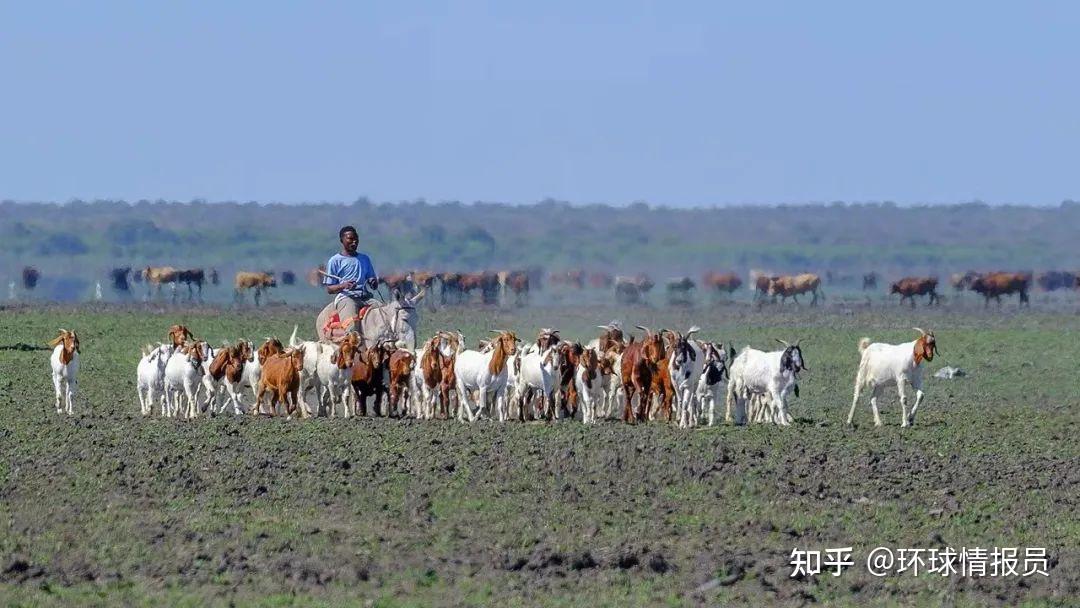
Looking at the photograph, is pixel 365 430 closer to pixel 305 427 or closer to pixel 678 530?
pixel 305 427

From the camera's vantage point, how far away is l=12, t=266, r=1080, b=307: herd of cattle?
64875 millimetres

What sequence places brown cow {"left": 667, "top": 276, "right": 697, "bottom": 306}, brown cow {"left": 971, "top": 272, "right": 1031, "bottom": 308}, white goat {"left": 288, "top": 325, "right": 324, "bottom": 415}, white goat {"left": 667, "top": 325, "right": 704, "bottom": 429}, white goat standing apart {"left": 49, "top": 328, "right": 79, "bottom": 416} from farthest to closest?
1. brown cow {"left": 971, "top": 272, "right": 1031, "bottom": 308}
2. brown cow {"left": 667, "top": 276, "right": 697, "bottom": 306}
3. white goat {"left": 288, "top": 325, "right": 324, "bottom": 415}
4. white goat standing apart {"left": 49, "top": 328, "right": 79, "bottom": 416}
5. white goat {"left": 667, "top": 325, "right": 704, "bottom": 429}

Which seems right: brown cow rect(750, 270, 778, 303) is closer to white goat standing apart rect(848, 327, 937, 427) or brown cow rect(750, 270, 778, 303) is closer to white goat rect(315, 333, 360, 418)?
white goat standing apart rect(848, 327, 937, 427)

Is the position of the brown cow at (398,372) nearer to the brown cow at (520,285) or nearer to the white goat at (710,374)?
the white goat at (710,374)

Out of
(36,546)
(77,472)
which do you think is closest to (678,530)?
(36,546)

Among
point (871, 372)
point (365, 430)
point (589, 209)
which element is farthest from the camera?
point (589, 209)

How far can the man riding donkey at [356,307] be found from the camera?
2616cm

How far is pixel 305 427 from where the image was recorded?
22.4 m

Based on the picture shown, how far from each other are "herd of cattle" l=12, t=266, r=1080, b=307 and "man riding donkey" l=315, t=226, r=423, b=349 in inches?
1129

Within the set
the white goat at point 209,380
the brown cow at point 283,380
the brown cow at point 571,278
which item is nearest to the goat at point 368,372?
the brown cow at point 283,380

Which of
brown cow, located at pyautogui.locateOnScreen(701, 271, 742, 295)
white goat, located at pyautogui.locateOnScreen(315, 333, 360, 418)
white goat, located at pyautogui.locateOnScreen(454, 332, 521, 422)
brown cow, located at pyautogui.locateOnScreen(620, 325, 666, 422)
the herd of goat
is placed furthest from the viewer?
brown cow, located at pyautogui.locateOnScreen(701, 271, 742, 295)

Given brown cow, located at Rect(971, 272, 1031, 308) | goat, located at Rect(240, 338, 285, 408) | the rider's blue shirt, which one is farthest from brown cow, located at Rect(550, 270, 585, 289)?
brown cow, located at Rect(971, 272, 1031, 308)

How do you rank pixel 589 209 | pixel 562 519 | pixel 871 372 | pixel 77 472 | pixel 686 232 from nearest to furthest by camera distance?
pixel 562 519, pixel 77 472, pixel 871 372, pixel 686 232, pixel 589 209

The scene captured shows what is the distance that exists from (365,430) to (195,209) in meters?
77.9
